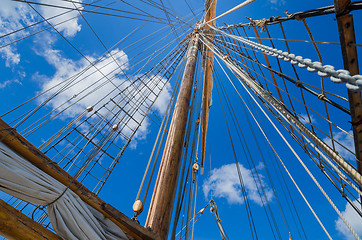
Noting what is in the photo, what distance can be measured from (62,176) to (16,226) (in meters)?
0.44

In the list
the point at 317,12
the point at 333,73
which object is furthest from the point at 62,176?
the point at 317,12

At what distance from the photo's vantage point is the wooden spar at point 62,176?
1.42 metres

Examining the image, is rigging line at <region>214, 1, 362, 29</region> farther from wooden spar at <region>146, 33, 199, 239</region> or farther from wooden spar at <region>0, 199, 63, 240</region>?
wooden spar at <region>0, 199, 63, 240</region>

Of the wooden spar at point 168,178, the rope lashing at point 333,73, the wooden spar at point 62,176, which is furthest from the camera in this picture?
the wooden spar at point 168,178

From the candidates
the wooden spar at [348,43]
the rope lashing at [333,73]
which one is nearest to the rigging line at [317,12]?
the wooden spar at [348,43]

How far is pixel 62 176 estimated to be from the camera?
5.32 feet

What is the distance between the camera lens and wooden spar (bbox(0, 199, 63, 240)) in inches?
47.6

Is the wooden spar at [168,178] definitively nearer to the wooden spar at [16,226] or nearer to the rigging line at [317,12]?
the wooden spar at [16,226]

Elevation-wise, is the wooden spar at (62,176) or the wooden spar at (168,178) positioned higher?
the wooden spar at (168,178)

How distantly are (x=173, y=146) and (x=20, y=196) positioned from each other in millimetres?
1725

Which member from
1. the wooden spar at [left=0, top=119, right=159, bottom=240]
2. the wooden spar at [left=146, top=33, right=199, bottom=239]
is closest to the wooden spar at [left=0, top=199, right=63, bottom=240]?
the wooden spar at [left=0, top=119, right=159, bottom=240]

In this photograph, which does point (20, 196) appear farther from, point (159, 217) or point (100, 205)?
point (159, 217)

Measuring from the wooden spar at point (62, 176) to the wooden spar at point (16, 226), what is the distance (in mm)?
355

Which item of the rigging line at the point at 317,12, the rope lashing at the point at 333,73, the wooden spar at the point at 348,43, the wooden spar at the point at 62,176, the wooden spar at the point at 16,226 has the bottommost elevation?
the wooden spar at the point at 16,226
